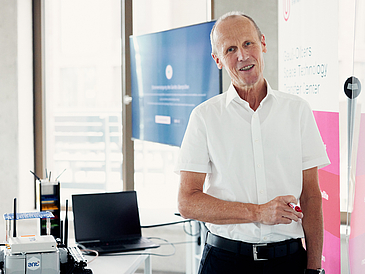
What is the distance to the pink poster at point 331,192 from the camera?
5.69 ft

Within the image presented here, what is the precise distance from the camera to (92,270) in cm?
182

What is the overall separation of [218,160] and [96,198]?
3.58 ft

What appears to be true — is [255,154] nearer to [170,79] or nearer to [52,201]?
[52,201]

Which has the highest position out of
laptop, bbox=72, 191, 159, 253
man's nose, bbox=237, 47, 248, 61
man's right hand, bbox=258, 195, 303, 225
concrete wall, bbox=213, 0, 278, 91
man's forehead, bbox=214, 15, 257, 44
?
concrete wall, bbox=213, 0, 278, 91

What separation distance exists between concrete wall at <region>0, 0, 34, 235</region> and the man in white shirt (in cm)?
284

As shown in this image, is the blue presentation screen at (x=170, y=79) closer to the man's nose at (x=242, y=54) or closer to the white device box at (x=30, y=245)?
the man's nose at (x=242, y=54)

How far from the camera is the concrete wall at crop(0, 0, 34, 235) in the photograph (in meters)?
3.73

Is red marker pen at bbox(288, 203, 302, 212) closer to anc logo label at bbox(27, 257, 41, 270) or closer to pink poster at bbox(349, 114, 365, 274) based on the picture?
pink poster at bbox(349, 114, 365, 274)

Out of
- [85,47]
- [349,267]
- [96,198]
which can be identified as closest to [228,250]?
[349,267]

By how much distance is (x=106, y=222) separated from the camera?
7.33 feet

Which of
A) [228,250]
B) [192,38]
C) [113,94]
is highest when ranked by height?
[192,38]

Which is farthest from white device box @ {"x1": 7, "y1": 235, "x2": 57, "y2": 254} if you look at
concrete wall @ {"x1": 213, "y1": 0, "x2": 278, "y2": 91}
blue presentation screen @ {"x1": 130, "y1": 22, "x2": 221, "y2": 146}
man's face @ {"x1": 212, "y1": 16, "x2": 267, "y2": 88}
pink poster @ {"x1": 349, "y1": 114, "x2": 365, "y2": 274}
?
concrete wall @ {"x1": 213, "y1": 0, "x2": 278, "y2": 91}

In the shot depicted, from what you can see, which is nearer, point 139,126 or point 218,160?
point 218,160

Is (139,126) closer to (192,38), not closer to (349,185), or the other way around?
(192,38)
